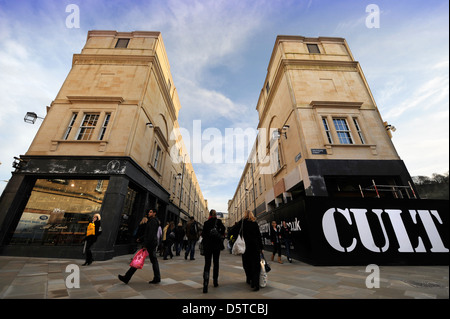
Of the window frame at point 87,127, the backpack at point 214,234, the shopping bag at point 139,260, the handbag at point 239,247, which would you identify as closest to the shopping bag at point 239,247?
the handbag at point 239,247

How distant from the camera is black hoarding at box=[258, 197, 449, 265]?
7.21 metres

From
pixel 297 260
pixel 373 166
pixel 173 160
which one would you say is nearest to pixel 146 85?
pixel 173 160

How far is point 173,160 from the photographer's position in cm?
2081

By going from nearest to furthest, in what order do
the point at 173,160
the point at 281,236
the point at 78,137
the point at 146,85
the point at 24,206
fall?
the point at 281,236
the point at 24,206
the point at 78,137
the point at 146,85
the point at 173,160

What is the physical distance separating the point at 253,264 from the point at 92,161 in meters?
10.4

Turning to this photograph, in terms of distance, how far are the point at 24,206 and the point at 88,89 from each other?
8064 mm

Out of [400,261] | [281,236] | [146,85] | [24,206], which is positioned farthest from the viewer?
[146,85]

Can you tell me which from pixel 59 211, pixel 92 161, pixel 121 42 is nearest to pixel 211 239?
pixel 92 161

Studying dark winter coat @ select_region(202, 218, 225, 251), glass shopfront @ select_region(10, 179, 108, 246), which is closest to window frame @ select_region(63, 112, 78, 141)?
glass shopfront @ select_region(10, 179, 108, 246)

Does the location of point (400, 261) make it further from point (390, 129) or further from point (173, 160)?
point (173, 160)

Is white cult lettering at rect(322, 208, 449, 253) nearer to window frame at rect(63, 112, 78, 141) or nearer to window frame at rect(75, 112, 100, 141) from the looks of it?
window frame at rect(75, 112, 100, 141)

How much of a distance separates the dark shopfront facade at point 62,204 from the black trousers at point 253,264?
24.2ft

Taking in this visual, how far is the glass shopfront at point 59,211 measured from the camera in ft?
29.3

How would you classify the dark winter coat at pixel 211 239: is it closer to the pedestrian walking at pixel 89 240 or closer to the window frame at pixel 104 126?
the pedestrian walking at pixel 89 240
